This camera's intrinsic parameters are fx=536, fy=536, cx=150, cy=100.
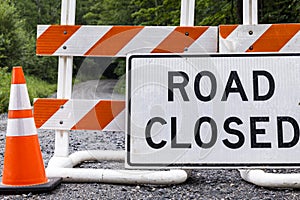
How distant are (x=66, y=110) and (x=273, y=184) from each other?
1509 millimetres

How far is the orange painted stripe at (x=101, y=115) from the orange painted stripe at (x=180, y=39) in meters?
0.48

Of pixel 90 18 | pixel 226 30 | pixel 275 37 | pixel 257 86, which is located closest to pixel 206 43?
pixel 226 30

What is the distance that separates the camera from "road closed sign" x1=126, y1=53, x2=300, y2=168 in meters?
3.29

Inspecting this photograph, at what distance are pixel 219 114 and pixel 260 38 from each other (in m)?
0.67

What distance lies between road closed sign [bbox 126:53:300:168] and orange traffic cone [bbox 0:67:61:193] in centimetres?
62

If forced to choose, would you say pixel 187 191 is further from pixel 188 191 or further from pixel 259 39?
pixel 259 39

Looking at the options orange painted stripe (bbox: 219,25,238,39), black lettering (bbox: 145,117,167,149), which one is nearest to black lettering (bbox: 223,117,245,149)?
black lettering (bbox: 145,117,167,149)

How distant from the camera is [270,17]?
12914mm

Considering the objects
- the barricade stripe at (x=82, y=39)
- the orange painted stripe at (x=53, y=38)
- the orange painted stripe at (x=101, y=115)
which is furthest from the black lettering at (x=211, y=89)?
the orange painted stripe at (x=53, y=38)

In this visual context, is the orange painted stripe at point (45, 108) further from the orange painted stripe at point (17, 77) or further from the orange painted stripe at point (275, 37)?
the orange painted stripe at point (275, 37)

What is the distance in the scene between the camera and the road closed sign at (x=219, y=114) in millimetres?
3295

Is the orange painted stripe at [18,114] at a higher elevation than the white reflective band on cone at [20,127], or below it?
higher

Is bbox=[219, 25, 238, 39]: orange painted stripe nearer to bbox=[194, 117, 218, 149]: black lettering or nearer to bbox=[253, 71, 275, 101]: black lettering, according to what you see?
bbox=[253, 71, 275, 101]: black lettering

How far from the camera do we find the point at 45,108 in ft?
12.6
